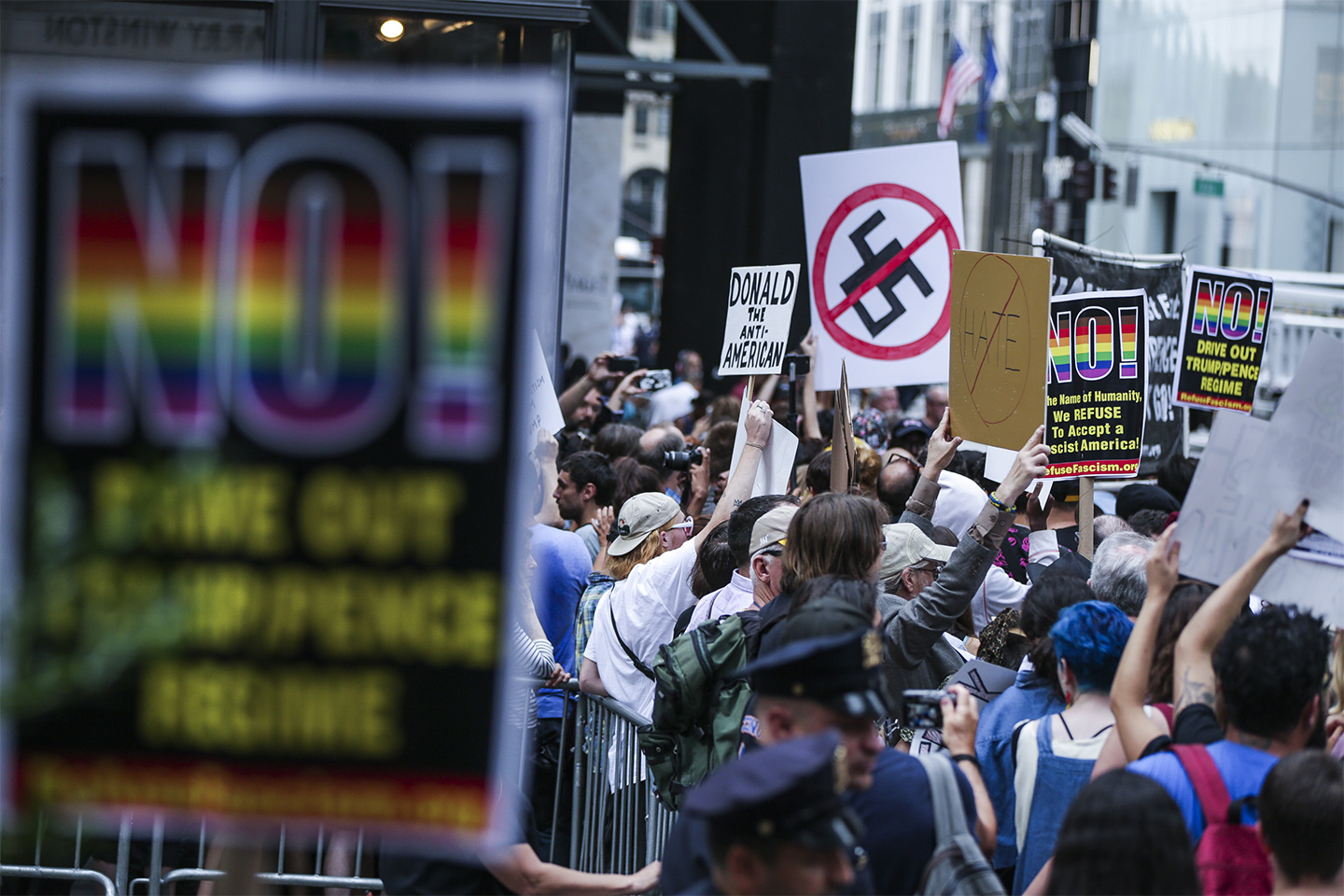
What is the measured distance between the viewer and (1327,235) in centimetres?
3966

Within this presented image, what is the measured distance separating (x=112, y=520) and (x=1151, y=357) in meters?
8.18

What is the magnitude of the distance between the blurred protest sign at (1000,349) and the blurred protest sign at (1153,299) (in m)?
2.21

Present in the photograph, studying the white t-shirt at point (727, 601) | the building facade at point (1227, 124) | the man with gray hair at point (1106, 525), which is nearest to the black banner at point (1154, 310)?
the man with gray hair at point (1106, 525)

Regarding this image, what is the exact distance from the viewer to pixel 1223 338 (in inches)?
338

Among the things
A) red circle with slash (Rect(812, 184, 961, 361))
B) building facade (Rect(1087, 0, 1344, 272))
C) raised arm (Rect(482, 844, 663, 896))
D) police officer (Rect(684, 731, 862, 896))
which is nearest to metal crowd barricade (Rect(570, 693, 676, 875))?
raised arm (Rect(482, 844, 663, 896))

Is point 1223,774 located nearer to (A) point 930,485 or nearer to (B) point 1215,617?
(B) point 1215,617

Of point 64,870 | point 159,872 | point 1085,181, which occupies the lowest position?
point 64,870

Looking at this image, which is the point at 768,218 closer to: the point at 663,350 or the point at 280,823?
the point at 663,350

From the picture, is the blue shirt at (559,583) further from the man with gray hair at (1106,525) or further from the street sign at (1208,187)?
the street sign at (1208,187)

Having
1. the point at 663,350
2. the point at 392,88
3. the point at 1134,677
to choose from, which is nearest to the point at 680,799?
the point at 1134,677

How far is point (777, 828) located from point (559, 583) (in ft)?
12.8

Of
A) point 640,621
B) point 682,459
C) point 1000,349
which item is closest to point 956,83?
point 682,459

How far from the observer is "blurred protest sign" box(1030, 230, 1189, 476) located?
354 inches

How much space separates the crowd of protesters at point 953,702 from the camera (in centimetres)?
275
